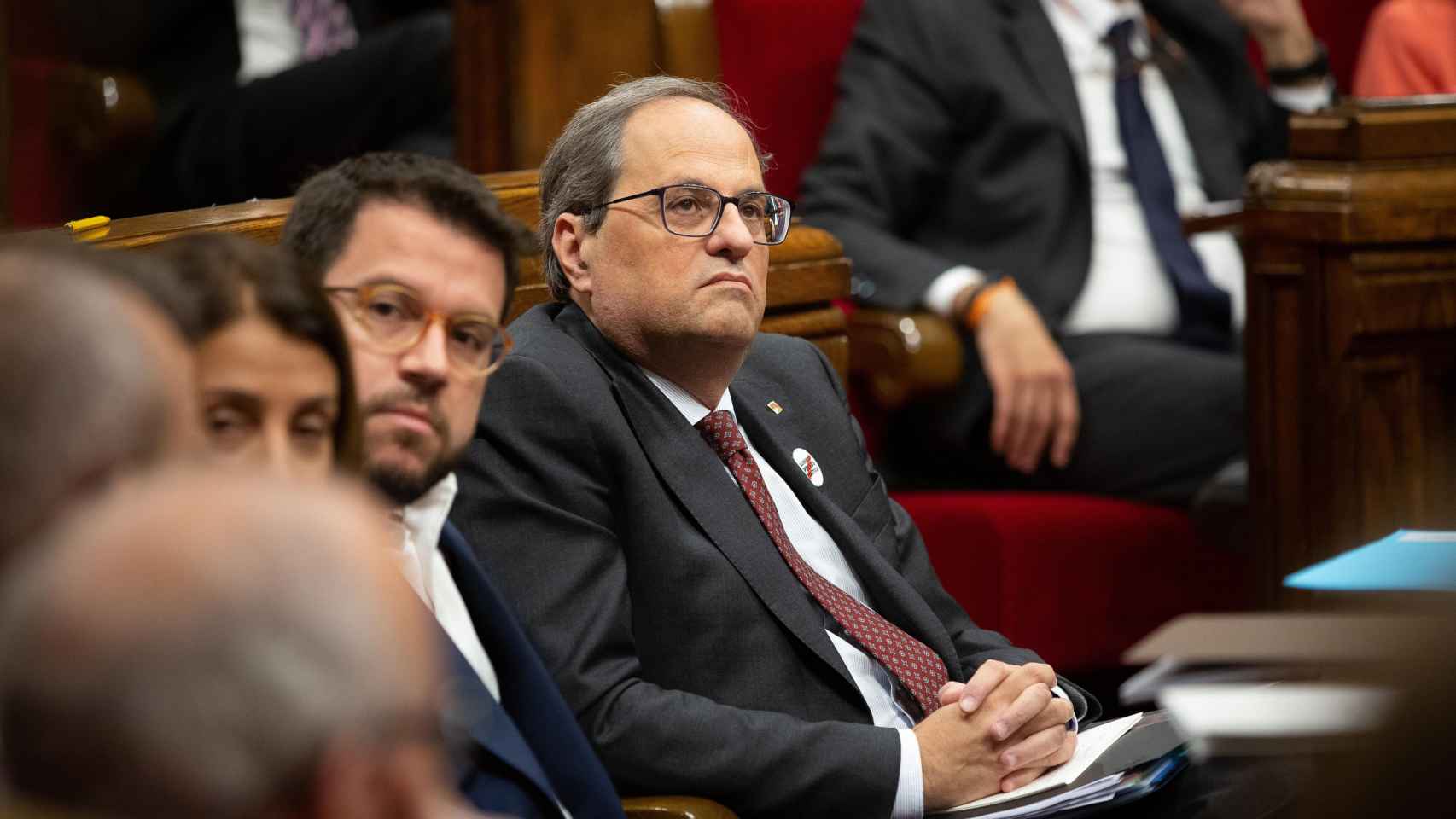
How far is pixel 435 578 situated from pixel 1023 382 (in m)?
1.56

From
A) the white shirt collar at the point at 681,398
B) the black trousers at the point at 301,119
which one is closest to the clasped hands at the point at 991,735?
the white shirt collar at the point at 681,398

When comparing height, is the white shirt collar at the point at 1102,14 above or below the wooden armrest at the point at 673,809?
above

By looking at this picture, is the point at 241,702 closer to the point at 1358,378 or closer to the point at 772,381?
the point at 772,381

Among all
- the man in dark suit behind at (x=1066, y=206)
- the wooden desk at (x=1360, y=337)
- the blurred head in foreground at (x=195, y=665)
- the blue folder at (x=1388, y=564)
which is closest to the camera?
the blurred head in foreground at (x=195, y=665)

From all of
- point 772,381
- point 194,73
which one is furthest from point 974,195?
point 194,73

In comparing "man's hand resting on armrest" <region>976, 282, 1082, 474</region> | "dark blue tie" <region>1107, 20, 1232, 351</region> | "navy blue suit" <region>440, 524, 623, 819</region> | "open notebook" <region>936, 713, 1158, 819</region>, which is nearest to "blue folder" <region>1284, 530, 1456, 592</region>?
"open notebook" <region>936, 713, 1158, 819</region>

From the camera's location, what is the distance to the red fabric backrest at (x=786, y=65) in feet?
9.46

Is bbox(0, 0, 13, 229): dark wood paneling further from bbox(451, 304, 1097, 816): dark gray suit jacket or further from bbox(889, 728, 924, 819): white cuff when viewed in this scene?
bbox(889, 728, 924, 819): white cuff

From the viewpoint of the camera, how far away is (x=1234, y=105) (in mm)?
A: 3188

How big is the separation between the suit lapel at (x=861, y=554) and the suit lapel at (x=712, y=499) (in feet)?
0.35

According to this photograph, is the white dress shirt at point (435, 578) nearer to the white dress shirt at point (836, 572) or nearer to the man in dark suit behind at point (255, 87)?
the white dress shirt at point (836, 572)

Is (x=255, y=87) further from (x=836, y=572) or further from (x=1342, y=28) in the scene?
(x=1342, y=28)

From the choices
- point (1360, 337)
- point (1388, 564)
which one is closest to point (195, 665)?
point (1388, 564)

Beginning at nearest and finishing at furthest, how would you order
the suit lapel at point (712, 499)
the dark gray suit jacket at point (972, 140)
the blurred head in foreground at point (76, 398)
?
the blurred head in foreground at point (76, 398) → the suit lapel at point (712, 499) → the dark gray suit jacket at point (972, 140)
